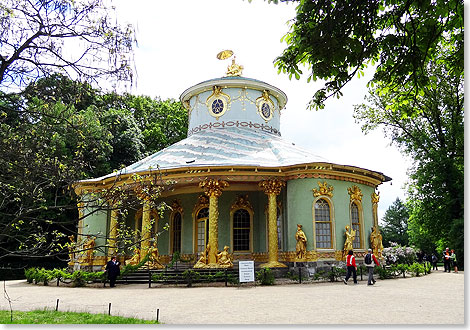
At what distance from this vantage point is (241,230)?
61.4ft

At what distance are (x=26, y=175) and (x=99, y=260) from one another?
1499 cm

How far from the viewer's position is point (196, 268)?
621 inches

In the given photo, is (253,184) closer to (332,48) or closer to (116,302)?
(116,302)

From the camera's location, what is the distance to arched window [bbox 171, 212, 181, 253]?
19594 millimetres

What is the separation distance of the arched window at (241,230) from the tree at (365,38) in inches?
506

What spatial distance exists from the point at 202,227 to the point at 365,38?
1405 cm

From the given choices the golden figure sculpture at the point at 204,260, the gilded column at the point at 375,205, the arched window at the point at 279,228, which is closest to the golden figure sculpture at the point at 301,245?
the arched window at the point at 279,228

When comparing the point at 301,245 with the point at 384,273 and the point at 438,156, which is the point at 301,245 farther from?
the point at 438,156

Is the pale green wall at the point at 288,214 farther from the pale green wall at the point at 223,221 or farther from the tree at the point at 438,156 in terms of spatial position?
the tree at the point at 438,156

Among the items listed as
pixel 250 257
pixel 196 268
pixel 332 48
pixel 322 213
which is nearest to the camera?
pixel 332 48

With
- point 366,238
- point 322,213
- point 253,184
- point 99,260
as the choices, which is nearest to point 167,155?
point 253,184

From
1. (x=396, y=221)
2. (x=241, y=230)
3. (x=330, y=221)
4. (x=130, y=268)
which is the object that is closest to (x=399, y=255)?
(x=330, y=221)

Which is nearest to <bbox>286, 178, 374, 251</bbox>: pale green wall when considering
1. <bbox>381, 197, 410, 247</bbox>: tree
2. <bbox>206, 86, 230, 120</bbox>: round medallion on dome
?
<bbox>206, 86, 230, 120</bbox>: round medallion on dome

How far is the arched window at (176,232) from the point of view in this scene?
19594 mm
